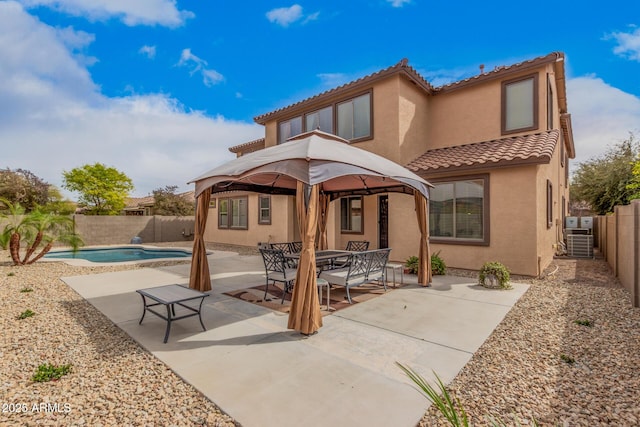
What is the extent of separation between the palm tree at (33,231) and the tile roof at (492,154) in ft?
42.1

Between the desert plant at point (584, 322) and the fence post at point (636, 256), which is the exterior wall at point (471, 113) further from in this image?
the desert plant at point (584, 322)

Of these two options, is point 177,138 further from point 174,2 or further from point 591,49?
point 591,49

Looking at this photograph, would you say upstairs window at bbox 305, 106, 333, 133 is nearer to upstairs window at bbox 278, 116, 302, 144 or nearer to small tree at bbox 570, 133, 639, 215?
upstairs window at bbox 278, 116, 302, 144

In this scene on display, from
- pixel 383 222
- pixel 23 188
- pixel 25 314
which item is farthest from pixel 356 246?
pixel 23 188

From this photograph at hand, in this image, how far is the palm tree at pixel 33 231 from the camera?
408 inches

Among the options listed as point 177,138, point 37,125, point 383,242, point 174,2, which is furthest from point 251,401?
point 177,138

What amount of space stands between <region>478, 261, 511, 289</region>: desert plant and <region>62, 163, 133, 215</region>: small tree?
34765mm

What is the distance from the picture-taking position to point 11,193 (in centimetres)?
2208

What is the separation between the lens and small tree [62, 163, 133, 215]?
30.5 metres

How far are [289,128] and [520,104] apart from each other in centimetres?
989

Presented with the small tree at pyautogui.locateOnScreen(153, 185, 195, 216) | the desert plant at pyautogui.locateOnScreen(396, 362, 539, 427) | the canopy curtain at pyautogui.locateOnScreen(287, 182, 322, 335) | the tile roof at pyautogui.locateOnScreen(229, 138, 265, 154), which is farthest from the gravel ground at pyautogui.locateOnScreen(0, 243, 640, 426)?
the small tree at pyautogui.locateOnScreen(153, 185, 195, 216)

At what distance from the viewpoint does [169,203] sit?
2805cm

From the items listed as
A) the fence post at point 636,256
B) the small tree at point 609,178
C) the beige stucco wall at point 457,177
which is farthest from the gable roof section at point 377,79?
the small tree at point 609,178

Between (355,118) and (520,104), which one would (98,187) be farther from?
(520,104)
